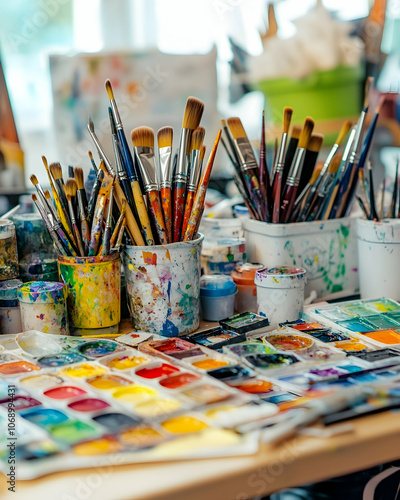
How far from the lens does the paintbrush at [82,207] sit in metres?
0.94

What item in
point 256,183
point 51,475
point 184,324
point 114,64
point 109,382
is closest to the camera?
point 51,475

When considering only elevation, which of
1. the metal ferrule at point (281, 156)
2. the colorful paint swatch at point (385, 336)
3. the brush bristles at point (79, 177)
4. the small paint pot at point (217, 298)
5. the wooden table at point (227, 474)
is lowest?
the wooden table at point (227, 474)

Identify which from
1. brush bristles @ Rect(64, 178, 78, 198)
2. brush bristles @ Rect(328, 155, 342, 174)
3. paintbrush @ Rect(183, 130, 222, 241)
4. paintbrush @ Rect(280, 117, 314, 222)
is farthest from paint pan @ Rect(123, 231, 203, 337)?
brush bristles @ Rect(328, 155, 342, 174)

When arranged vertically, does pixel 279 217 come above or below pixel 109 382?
above

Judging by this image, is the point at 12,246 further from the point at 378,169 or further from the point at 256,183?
the point at 378,169

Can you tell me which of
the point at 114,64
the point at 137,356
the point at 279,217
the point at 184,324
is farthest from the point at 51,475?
the point at 114,64

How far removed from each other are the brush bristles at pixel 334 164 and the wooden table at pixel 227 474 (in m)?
0.61

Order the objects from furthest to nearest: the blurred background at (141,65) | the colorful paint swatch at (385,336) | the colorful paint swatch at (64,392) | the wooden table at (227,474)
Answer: the blurred background at (141,65)
the colorful paint swatch at (385,336)
the colorful paint swatch at (64,392)
the wooden table at (227,474)

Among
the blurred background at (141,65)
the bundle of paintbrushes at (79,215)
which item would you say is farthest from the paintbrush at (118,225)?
the blurred background at (141,65)

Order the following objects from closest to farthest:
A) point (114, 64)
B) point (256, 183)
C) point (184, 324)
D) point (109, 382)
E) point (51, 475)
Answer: point (51, 475) → point (109, 382) → point (184, 324) → point (256, 183) → point (114, 64)

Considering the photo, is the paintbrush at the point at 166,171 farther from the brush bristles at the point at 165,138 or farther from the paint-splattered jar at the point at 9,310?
the paint-splattered jar at the point at 9,310

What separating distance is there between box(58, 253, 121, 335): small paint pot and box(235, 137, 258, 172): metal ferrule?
1.01 feet

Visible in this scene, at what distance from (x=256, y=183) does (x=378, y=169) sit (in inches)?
48.1

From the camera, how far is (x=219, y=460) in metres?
0.57
